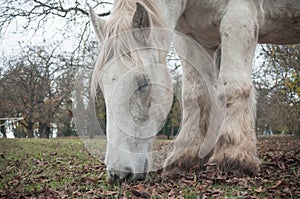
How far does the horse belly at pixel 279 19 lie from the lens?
4.19 metres

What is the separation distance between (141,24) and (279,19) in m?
2.29

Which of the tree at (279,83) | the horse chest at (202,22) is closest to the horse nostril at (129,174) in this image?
the horse chest at (202,22)

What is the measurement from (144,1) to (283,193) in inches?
80.3

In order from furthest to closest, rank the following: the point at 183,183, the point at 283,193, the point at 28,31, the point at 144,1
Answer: the point at 28,31
the point at 144,1
the point at 183,183
the point at 283,193

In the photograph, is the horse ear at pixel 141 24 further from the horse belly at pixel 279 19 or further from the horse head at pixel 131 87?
the horse belly at pixel 279 19

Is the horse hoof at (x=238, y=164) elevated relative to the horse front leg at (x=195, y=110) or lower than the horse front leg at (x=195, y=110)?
lower

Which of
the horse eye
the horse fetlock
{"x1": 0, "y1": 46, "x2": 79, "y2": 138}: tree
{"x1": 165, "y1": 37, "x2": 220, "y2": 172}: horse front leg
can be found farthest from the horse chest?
{"x1": 0, "y1": 46, "x2": 79, "y2": 138}: tree

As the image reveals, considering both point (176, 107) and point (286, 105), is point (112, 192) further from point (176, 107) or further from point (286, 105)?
point (286, 105)

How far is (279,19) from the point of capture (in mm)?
4312

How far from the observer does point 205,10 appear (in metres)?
3.95

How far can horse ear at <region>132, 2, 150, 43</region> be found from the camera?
2758 millimetres

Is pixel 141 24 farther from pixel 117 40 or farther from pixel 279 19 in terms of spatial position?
pixel 279 19

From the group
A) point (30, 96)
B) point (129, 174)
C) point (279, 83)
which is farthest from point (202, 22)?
point (30, 96)

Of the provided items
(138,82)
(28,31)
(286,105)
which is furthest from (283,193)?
(286,105)
